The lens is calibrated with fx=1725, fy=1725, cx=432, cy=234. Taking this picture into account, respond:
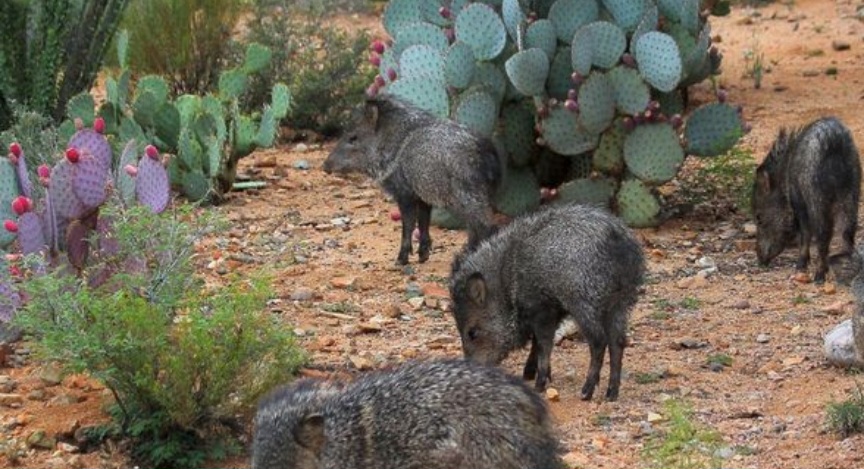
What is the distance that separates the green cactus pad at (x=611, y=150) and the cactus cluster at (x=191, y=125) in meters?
1.90

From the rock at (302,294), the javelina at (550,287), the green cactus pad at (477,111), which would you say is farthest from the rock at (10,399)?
the green cactus pad at (477,111)

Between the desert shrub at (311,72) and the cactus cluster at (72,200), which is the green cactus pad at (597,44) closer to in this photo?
the cactus cluster at (72,200)

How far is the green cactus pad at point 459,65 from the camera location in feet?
30.2

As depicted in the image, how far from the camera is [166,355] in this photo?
5930 mm

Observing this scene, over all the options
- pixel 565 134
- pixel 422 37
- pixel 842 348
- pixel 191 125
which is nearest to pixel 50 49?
pixel 191 125

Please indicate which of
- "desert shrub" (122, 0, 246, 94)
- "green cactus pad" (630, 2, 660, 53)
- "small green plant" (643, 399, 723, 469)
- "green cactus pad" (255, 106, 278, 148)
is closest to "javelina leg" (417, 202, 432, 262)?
"green cactus pad" (630, 2, 660, 53)

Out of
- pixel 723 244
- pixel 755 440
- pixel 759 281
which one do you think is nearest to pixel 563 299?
pixel 755 440

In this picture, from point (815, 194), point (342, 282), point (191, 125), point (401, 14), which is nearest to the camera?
point (342, 282)

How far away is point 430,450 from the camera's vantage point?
482cm

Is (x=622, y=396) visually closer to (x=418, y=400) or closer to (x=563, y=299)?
(x=563, y=299)

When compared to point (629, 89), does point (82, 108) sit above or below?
below

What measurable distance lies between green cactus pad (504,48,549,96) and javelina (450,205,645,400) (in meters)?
2.47

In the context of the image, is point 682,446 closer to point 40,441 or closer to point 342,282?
point 40,441

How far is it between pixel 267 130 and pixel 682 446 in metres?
5.08
